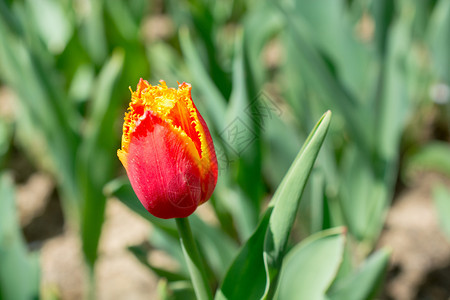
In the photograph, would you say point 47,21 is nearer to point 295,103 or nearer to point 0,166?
point 0,166

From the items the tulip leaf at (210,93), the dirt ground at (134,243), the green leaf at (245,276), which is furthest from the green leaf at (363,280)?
the dirt ground at (134,243)

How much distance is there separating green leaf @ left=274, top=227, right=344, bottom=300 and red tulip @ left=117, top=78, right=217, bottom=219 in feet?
0.74

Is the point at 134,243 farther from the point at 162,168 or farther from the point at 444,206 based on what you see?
the point at 162,168

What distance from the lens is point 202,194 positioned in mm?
446

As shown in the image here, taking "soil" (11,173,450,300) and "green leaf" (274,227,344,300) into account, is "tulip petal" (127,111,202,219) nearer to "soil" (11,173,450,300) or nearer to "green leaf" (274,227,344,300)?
"green leaf" (274,227,344,300)

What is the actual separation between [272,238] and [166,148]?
164mm

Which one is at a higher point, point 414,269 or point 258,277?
point 258,277

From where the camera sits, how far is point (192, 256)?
489 mm

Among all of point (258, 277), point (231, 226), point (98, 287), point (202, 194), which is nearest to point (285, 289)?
point (258, 277)

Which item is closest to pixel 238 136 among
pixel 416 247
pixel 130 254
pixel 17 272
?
pixel 17 272

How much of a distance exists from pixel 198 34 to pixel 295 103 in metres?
0.31

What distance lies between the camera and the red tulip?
0.41 m

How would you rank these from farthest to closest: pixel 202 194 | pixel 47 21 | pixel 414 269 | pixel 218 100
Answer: pixel 47 21 → pixel 414 269 → pixel 218 100 → pixel 202 194

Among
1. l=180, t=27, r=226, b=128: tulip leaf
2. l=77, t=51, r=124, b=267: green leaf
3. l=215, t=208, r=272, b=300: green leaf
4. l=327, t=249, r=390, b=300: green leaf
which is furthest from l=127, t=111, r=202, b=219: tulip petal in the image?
l=77, t=51, r=124, b=267: green leaf
